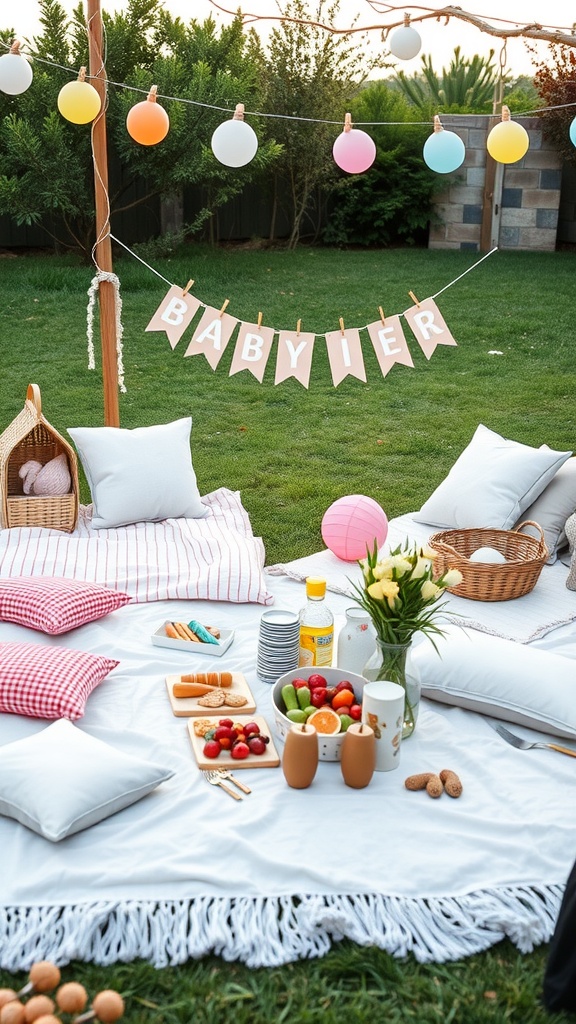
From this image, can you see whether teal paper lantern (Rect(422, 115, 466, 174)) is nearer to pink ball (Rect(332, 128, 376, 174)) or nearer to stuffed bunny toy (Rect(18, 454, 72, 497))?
pink ball (Rect(332, 128, 376, 174))

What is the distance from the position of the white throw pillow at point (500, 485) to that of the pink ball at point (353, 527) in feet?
1.11

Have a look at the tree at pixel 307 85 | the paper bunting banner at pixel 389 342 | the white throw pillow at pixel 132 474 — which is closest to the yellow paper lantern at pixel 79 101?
the white throw pillow at pixel 132 474

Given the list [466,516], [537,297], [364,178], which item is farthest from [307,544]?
[364,178]

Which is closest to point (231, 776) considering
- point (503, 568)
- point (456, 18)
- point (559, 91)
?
point (503, 568)

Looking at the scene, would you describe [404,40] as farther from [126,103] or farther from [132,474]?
[126,103]

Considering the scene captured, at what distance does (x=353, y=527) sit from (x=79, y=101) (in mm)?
1826

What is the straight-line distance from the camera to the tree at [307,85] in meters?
9.76

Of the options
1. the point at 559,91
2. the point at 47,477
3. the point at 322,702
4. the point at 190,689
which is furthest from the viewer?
the point at 559,91

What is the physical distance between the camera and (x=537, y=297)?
8.33 meters

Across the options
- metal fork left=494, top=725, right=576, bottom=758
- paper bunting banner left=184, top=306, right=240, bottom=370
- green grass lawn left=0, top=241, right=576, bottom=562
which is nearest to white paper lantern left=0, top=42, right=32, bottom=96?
paper bunting banner left=184, top=306, right=240, bottom=370

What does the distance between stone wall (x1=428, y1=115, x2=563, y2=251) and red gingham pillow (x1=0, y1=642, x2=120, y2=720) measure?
8769 millimetres

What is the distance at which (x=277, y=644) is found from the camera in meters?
2.83

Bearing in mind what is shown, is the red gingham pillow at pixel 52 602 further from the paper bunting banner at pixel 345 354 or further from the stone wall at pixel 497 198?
the stone wall at pixel 497 198

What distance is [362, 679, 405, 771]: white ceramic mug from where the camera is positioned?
2361 millimetres
